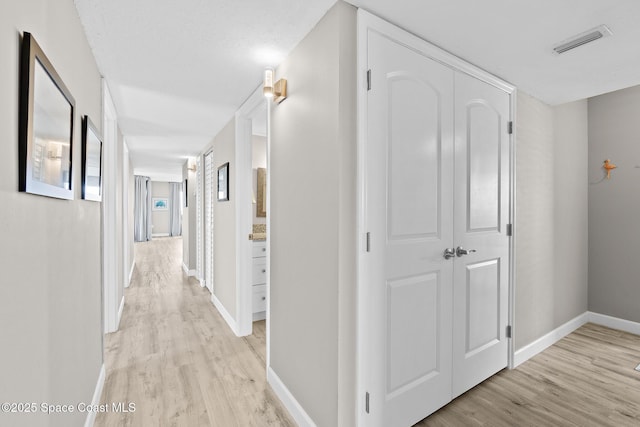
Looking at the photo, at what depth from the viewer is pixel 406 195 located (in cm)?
170

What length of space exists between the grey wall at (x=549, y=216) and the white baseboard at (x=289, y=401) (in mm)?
1831

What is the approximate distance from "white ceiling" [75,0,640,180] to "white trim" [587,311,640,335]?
7.50 ft

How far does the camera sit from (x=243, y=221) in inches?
119

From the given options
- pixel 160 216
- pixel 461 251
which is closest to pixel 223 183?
pixel 461 251

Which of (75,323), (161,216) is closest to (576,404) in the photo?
(75,323)

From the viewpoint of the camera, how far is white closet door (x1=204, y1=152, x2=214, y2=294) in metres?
4.35

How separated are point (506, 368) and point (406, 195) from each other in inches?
70.4

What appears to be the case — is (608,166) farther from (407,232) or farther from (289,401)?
(289,401)

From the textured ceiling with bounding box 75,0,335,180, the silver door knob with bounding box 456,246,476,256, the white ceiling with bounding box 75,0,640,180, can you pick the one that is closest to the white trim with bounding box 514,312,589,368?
the silver door knob with bounding box 456,246,476,256

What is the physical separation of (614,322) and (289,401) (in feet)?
11.3

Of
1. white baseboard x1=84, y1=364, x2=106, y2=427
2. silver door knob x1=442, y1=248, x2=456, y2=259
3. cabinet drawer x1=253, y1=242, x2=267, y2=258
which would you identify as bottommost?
white baseboard x1=84, y1=364, x2=106, y2=427

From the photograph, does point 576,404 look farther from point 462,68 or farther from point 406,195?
point 462,68

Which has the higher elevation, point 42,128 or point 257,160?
point 257,160

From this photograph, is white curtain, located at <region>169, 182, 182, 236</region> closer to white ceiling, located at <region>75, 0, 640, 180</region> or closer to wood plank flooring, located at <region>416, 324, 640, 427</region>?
white ceiling, located at <region>75, 0, 640, 180</region>
